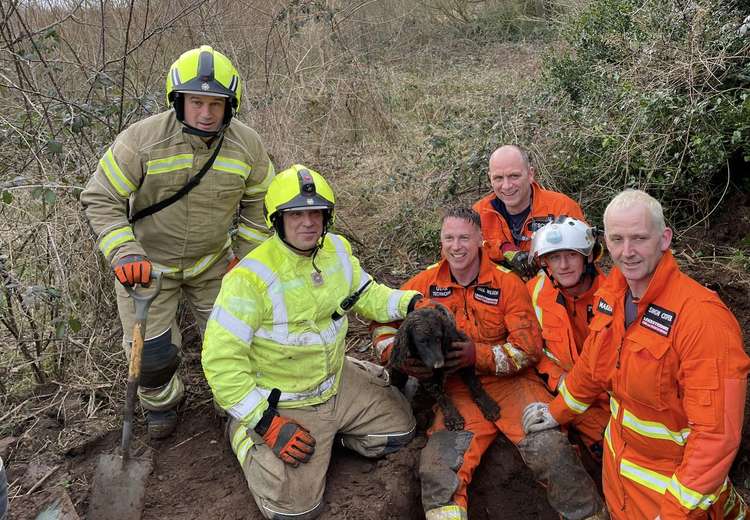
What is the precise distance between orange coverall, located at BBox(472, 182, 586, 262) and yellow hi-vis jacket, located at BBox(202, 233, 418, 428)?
3.72 ft

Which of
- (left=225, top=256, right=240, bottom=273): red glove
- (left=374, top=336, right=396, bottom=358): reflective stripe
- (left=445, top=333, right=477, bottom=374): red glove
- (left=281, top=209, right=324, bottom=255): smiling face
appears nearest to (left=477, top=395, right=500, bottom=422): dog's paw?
(left=445, top=333, right=477, bottom=374): red glove

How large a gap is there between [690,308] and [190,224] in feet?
9.40

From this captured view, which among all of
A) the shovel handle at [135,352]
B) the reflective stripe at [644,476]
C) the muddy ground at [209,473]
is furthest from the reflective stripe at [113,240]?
the reflective stripe at [644,476]

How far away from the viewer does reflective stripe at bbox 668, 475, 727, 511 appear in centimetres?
260

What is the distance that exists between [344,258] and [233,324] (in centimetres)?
87

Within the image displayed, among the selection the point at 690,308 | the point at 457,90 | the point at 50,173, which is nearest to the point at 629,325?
the point at 690,308

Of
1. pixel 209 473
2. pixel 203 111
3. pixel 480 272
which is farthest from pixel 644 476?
pixel 203 111

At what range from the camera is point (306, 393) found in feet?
12.1

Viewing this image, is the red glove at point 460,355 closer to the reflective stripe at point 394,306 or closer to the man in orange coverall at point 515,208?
the reflective stripe at point 394,306

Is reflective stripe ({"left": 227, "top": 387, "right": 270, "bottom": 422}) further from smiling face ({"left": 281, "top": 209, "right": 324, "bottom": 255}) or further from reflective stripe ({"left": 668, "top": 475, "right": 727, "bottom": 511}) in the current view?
reflective stripe ({"left": 668, "top": 475, "right": 727, "bottom": 511})

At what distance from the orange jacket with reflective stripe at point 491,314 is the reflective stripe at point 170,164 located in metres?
1.59

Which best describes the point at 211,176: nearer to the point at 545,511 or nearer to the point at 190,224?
the point at 190,224

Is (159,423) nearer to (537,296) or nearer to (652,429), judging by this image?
(537,296)

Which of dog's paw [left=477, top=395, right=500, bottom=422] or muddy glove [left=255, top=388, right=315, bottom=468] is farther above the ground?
muddy glove [left=255, top=388, right=315, bottom=468]
